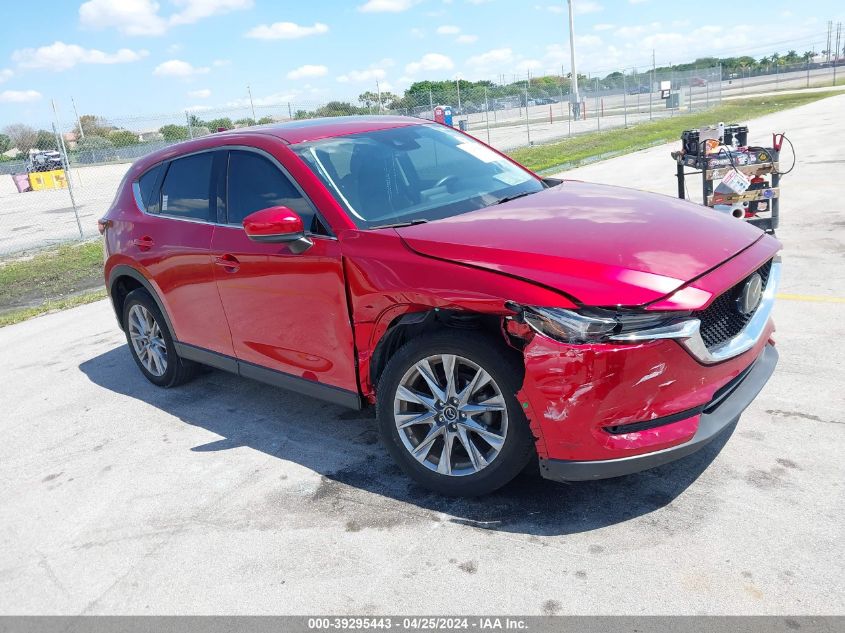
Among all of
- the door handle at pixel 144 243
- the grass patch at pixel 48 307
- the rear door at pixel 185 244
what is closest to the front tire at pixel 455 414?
the rear door at pixel 185 244

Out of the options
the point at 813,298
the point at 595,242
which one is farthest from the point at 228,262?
the point at 813,298

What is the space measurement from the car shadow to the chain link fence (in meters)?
11.1

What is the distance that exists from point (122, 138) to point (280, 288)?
109ft

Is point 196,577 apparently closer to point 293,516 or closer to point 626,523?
point 293,516

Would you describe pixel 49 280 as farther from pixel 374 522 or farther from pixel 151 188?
pixel 374 522

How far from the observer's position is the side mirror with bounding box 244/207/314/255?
12.3 ft

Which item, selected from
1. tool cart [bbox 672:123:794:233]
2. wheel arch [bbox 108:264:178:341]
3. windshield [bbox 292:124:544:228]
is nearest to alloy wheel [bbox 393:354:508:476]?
windshield [bbox 292:124:544:228]

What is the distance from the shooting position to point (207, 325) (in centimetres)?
484

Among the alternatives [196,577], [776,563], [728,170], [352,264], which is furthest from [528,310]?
[728,170]

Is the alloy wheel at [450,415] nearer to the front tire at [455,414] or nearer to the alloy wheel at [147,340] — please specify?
the front tire at [455,414]

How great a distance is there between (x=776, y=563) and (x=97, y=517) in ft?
10.7

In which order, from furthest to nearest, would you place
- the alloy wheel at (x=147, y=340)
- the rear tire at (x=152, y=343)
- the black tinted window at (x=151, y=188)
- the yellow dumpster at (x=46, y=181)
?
A: 1. the yellow dumpster at (x=46, y=181)
2. the alloy wheel at (x=147, y=340)
3. the rear tire at (x=152, y=343)
4. the black tinted window at (x=151, y=188)

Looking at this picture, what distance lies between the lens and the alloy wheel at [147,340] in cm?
557

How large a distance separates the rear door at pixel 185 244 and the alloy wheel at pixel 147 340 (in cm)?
43
